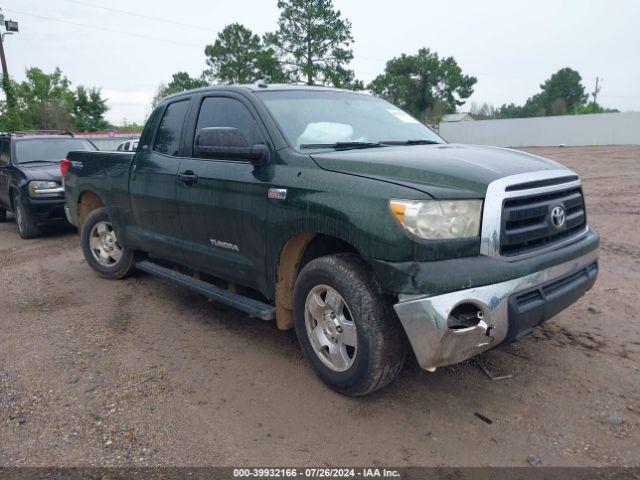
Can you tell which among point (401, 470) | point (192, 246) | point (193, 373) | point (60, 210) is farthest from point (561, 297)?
point (60, 210)

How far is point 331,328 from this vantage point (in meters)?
3.31

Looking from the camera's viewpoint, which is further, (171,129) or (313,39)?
(313,39)

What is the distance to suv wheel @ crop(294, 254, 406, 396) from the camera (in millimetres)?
2963

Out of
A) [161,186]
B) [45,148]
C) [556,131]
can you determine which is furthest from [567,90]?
[161,186]

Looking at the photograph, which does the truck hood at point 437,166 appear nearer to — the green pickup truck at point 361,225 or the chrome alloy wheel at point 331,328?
the green pickup truck at point 361,225

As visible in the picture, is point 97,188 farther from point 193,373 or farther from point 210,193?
point 193,373

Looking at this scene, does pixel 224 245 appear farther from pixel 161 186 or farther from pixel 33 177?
pixel 33 177

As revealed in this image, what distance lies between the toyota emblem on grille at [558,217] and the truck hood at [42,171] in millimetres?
8058

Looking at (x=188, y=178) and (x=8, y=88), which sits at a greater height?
(x=8, y=88)

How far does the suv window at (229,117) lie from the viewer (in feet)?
12.5

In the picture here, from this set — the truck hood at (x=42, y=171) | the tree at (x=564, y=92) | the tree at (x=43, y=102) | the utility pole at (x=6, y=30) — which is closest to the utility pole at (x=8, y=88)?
the utility pole at (x=6, y=30)

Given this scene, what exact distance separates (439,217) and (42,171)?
321 inches

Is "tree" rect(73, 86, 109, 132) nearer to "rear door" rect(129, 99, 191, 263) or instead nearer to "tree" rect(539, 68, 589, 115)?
"rear door" rect(129, 99, 191, 263)

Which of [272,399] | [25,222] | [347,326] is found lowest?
[272,399]
